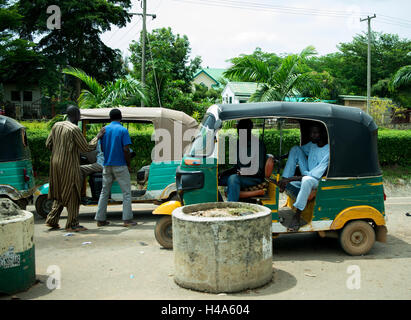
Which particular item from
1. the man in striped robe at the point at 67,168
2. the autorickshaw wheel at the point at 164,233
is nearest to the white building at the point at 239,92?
the man in striped robe at the point at 67,168

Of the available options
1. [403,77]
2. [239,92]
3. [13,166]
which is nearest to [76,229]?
[13,166]

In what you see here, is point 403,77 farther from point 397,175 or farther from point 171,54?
point 171,54

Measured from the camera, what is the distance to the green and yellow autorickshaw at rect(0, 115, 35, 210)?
8.12 meters

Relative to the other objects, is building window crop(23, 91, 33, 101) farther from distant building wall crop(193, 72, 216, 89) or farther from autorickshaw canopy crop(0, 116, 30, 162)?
distant building wall crop(193, 72, 216, 89)

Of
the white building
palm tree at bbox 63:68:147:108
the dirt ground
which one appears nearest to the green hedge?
palm tree at bbox 63:68:147:108

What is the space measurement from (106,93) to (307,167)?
9.83 m

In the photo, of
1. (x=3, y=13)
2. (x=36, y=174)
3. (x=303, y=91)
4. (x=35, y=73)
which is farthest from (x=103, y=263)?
(x=35, y=73)

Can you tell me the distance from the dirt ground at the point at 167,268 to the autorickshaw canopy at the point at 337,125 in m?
1.37

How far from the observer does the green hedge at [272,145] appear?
507 inches

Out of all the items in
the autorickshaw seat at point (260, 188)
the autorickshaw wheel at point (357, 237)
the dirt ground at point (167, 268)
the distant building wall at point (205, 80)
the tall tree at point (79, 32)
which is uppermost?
the distant building wall at point (205, 80)

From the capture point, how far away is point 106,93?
14633 millimetres

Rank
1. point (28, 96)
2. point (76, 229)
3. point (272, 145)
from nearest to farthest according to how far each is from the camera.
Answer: point (76, 229), point (272, 145), point (28, 96)

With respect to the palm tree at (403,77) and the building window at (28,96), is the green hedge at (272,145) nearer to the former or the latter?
the palm tree at (403,77)

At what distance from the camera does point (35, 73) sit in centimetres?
2980
